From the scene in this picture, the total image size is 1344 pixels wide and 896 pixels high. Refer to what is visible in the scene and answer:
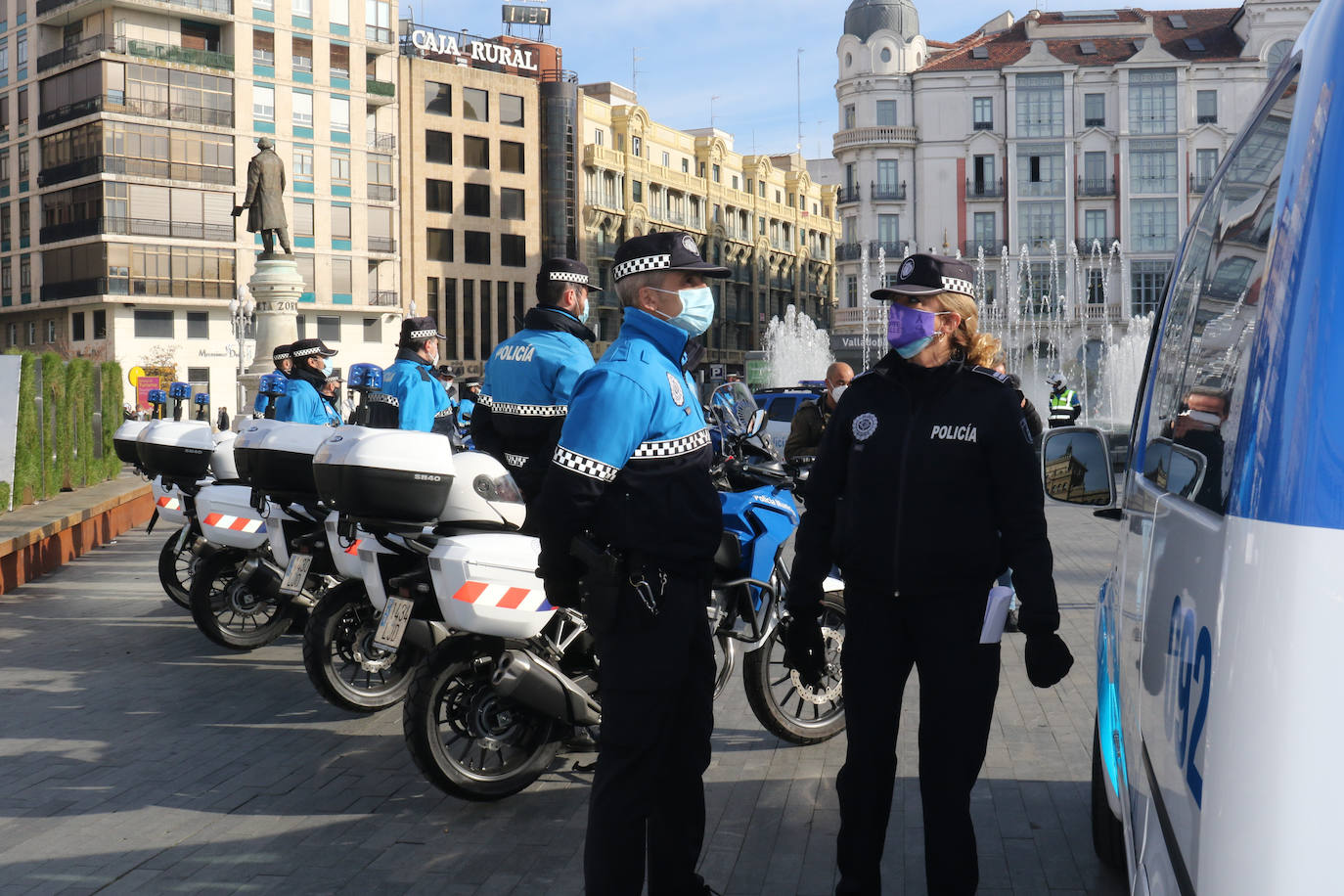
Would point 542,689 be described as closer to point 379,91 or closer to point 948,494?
point 948,494

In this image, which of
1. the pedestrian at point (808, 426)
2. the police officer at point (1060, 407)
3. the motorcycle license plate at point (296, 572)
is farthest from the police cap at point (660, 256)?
the police officer at point (1060, 407)

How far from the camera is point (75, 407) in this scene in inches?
630

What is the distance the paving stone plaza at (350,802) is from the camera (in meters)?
4.39

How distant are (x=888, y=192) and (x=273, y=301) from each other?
50247mm

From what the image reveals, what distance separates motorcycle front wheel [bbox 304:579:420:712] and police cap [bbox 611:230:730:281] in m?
2.99

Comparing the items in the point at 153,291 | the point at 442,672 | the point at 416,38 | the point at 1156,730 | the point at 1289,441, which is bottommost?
the point at 442,672

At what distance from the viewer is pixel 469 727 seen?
498 cm

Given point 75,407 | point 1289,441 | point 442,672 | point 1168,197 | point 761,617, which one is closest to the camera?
point 1289,441

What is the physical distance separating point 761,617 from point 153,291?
56025 millimetres

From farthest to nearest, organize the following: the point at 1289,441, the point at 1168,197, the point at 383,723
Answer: the point at 1168,197 < the point at 383,723 < the point at 1289,441

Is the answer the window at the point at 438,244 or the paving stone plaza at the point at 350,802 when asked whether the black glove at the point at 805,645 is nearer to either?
the paving stone plaza at the point at 350,802

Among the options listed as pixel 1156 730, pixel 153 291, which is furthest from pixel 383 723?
pixel 153 291

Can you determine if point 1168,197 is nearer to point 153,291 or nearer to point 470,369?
point 470,369

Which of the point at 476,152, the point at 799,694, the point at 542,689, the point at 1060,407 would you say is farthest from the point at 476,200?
the point at 542,689
